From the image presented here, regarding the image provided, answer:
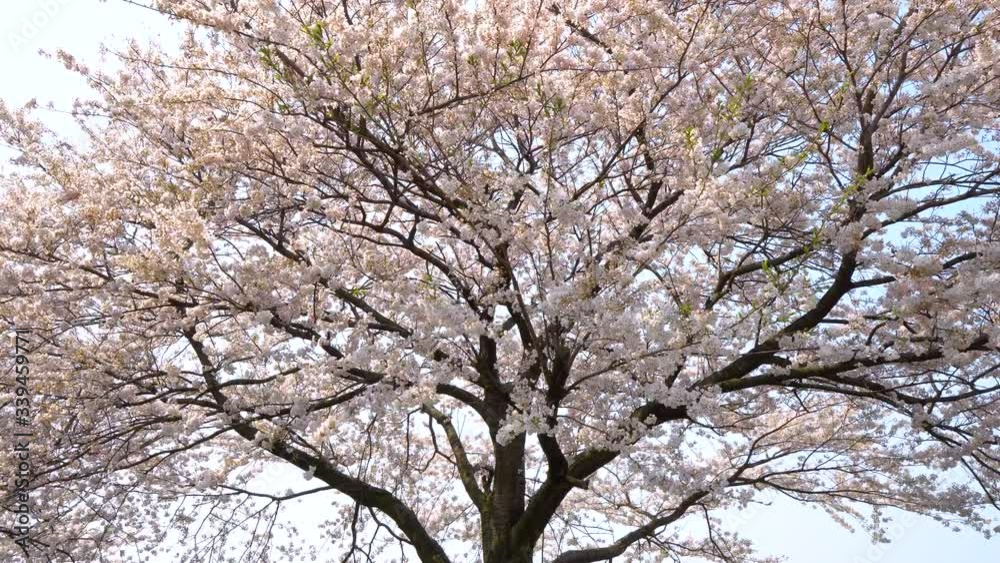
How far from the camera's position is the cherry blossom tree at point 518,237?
4828 millimetres

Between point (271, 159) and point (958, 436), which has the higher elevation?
point (271, 159)

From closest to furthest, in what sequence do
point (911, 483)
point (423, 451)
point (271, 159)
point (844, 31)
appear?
point (844, 31) → point (271, 159) → point (911, 483) → point (423, 451)

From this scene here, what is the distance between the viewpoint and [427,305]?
4.89 metres

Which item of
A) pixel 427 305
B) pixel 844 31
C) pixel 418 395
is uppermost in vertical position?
pixel 844 31

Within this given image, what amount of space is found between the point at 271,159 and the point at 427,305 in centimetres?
198

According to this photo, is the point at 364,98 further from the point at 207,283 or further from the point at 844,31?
the point at 844,31

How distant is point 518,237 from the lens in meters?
4.91

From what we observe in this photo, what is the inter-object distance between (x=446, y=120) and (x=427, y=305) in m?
1.90

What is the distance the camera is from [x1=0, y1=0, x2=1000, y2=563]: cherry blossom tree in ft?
15.8

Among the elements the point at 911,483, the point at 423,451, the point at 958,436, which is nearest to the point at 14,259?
the point at 423,451

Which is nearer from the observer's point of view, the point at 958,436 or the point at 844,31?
the point at 844,31

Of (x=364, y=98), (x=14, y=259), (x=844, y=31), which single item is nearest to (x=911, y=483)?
(x=844, y=31)

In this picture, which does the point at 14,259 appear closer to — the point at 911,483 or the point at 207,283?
the point at 207,283

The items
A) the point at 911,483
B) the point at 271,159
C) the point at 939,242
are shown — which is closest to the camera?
the point at 271,159
